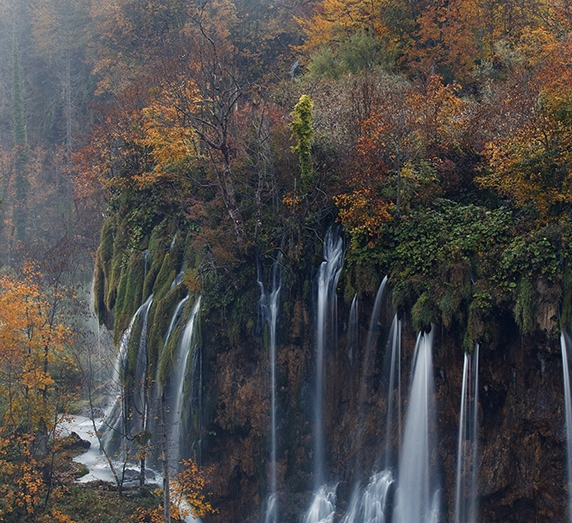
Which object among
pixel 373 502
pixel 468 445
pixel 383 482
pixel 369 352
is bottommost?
pixel 373 502

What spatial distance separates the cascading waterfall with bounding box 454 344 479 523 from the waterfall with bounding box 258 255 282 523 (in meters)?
5.62

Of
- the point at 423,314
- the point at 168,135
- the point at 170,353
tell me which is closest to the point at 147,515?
the point at 170,353

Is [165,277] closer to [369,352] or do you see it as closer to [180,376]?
[180,376]

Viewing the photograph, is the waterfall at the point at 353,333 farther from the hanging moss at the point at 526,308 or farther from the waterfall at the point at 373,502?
the hanging moss at the point at 526,308

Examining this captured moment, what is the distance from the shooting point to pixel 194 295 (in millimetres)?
20312

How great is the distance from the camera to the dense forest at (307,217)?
15211 mm

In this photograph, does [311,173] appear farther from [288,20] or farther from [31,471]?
[288,20]

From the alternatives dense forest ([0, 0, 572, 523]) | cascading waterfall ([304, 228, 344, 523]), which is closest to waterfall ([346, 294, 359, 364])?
dense forest ([0, 0, 572, 523])

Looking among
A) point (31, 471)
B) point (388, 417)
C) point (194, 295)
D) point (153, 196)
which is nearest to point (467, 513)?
point (388, 417)

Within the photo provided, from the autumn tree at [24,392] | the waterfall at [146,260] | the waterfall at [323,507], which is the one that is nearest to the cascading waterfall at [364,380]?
the waterfall at [323,507]

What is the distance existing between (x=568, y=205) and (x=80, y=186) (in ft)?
86.6

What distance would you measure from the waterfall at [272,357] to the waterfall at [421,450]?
4.01 m

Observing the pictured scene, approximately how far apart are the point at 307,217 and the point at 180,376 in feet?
20.6

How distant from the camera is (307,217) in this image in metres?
19.5
